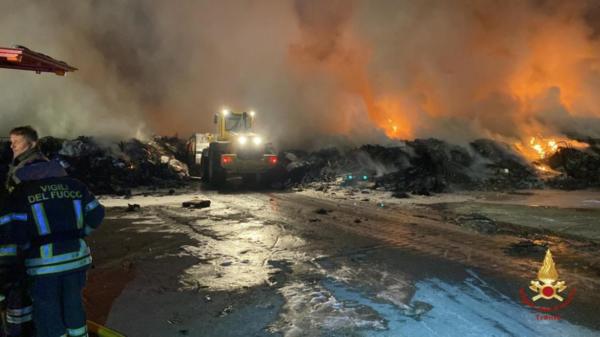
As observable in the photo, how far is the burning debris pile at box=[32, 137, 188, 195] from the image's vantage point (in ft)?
42.2

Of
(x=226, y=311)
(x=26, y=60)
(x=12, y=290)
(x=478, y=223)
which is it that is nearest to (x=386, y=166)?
(x=478, y=223)

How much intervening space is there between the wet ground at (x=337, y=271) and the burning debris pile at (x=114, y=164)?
4.74 meters

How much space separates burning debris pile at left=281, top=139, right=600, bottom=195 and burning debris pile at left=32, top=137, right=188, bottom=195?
15.6 ft

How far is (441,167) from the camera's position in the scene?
14.8m

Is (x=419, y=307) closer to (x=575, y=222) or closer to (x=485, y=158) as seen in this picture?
(x=575, y=222)

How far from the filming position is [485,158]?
17500 mm

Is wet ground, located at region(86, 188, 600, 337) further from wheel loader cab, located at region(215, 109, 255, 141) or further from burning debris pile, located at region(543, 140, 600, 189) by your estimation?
burning debris pile, located at region(543, 140, 600, 189)

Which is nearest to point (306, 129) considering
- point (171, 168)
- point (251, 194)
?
point (171, 168)

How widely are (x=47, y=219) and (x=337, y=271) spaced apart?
10.4 feet

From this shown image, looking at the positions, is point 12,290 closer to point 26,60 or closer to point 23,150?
point 23,150

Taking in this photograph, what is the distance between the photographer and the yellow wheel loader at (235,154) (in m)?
13.4

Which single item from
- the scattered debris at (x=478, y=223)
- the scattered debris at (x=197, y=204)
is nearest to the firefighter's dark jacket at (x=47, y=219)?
the scattered debris at (x=478, y=223)

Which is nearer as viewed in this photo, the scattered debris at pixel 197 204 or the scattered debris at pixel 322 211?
the scattered debris at pixel 322 211

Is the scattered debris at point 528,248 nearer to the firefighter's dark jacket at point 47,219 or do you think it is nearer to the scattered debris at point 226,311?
the scattered debris at point 226,311
